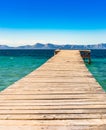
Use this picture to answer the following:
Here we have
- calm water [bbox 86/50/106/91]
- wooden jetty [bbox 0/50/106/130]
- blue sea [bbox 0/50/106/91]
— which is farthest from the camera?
blue sea [bbox 0/50/106/91]

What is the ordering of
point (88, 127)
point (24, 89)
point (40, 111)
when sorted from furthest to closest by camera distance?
point (24, 89), point (40, 111), point (88, 127)

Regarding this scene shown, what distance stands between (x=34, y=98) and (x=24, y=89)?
1.27m

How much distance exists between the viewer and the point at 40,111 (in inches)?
208

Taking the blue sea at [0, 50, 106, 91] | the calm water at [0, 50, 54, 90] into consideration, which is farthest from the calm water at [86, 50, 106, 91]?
the calm water at [0, 50, 54, 90]

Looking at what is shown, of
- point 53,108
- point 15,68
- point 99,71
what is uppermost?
point 53,108

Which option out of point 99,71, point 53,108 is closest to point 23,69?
point 99,71

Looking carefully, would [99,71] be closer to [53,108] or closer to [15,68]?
[15,68]

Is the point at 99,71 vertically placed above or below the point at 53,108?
below

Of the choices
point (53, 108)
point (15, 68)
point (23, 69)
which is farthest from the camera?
point (15, 68)

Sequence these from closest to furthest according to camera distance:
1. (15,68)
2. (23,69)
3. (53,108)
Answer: (53,108) < (23,69) < (15,68)

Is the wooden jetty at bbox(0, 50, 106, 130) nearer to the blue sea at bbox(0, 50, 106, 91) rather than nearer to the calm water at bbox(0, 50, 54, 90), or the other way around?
the blue sea at bbox(0, 50, 106, 91)

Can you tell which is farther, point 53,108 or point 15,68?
point 15,68

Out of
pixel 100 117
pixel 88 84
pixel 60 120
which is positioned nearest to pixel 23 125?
pixel 60 120

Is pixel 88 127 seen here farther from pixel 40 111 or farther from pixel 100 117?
pixel 40 111
